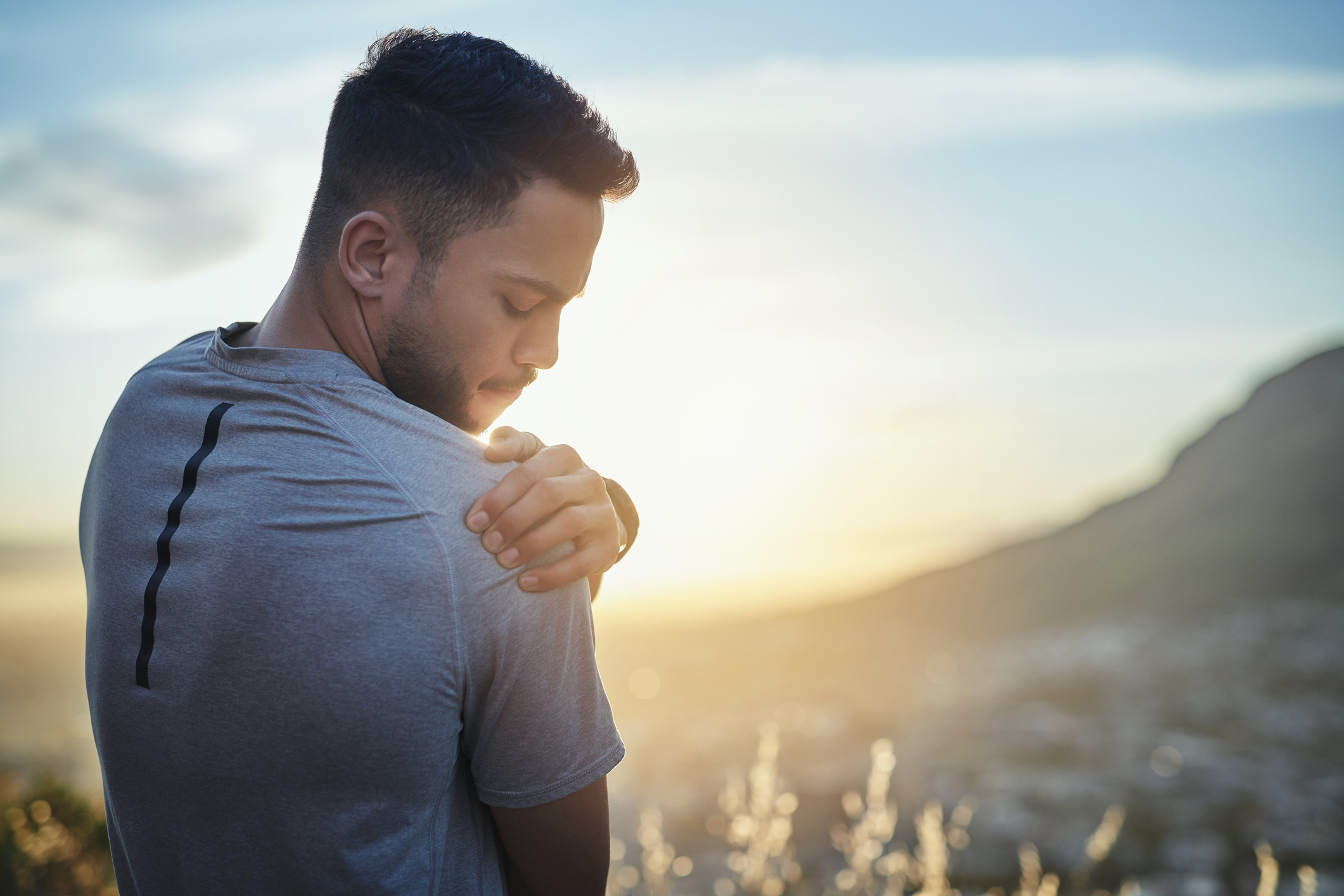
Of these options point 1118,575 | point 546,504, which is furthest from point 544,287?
point 1118,575

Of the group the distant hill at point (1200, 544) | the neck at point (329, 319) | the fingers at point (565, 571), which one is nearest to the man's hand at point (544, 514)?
the fingers at point (565, 571)

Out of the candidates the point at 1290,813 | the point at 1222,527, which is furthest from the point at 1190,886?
the point at 1222,527

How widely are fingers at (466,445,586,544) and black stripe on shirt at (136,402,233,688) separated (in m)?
0.42

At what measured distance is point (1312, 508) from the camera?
27656 millimetres

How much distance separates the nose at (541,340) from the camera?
1597mm

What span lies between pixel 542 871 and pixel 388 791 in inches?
14.4

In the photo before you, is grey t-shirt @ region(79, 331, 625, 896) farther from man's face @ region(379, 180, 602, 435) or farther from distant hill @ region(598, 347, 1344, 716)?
distant hill @ region(598, 347, 1344, 716)

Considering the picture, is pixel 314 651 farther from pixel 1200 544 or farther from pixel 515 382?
pixel 1200 544

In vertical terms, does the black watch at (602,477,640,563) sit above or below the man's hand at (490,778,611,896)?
above

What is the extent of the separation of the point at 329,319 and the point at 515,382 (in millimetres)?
365

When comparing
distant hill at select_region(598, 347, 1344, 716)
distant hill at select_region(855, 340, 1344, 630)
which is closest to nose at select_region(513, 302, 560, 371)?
distant hill at select_region(598, 347, 1344, 716)

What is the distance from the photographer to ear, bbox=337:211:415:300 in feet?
4.84

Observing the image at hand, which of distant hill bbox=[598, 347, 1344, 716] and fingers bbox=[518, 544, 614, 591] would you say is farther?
distant hill bbox=[598, 347, 1344, 716]

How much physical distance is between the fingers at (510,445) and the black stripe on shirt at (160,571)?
1.36ft
